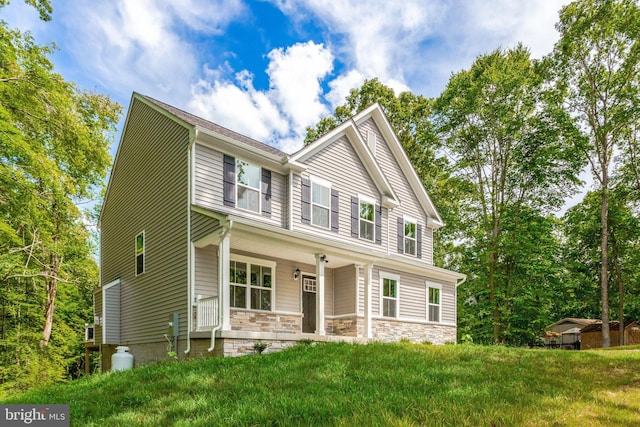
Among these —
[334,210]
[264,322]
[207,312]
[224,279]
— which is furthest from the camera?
[334,210]

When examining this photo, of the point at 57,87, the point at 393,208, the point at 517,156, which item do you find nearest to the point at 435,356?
the point at 393,208

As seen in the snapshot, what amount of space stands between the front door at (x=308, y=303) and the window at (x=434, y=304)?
17.7 ft

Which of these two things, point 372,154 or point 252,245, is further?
point 372,154

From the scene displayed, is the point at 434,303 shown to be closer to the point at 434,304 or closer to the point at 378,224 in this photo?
the point at 434,304

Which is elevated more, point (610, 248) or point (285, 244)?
point (285, 244)

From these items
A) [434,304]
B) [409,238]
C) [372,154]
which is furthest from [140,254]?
[434,304]

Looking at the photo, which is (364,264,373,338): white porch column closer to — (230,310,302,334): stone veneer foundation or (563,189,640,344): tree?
(230,310,302,334): stone veneer foundation

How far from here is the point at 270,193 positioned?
40.0ft

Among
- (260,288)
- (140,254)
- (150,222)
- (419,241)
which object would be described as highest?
(150,222)

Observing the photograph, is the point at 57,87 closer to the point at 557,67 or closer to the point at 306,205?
the point at 306,205

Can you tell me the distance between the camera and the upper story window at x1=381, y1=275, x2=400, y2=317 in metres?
14.3

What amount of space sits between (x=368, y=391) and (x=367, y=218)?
32.7 feet

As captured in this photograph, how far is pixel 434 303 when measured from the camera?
1648 cm

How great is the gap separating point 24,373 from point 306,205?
1545cm
